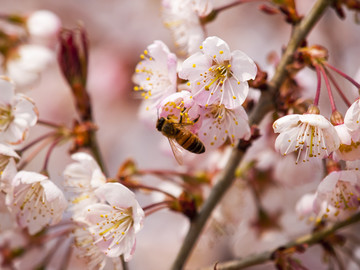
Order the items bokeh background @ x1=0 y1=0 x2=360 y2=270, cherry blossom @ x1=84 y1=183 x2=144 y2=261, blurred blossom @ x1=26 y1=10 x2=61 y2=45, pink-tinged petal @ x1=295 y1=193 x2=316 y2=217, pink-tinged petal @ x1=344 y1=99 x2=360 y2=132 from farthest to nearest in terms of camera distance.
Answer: bokeh background @ x1=0 y1=0 x2=360 y2=270 < blurred blossom @ x1=26 y1=10 x2=61 y2=45 < pink-tinged petal @ x1=295 y1=193 x2=316 y2=217 < cherry blossom @ x1=84 y1=183 x2=144 y2=261 < pink-tinged petal @ x1=344 y1=99 x2=360 y2=132

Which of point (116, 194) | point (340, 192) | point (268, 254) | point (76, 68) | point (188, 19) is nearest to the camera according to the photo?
point (116, 194)

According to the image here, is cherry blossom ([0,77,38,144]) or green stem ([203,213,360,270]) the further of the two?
green stem ([203,213,360,270])

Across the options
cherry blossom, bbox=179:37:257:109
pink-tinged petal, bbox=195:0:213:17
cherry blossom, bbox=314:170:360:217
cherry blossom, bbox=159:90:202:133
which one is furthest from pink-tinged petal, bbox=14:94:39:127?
cherry blossom, bbox=314:170:360:217

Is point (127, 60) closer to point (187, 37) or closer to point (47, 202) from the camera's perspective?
point (187, 37)

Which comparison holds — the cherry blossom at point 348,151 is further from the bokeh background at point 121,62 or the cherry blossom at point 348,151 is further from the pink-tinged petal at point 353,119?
the bokeh background at point 121,62

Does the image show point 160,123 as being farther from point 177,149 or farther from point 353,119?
point 353,119

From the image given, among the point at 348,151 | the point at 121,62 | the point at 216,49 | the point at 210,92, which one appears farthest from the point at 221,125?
the point at 121,62

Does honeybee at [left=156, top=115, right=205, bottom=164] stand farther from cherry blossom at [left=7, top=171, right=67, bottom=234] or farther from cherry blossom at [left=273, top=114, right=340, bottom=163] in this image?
cherry blossom at [left=7, top=171, right=67, bottom=234]
